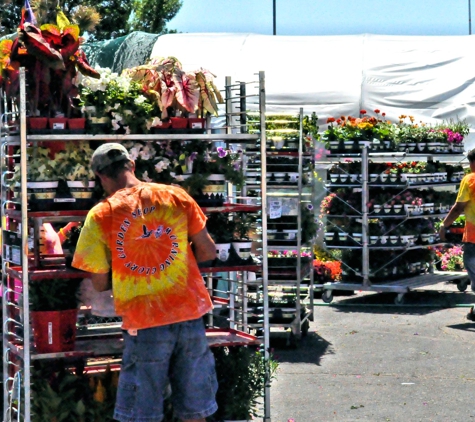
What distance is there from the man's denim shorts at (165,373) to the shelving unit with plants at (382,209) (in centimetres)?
783

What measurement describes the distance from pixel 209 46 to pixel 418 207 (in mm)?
8836

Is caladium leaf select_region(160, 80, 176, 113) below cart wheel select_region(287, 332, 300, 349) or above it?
above

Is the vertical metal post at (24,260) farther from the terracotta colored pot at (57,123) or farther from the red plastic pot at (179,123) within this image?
the red plastic pot at (179,123)

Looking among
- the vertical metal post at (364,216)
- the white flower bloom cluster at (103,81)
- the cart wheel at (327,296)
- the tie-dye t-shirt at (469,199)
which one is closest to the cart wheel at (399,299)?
the vertical metal post at (364,216)

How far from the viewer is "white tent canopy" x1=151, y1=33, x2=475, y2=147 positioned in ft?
64.4

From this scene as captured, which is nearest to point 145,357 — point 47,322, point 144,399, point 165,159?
point 144,399

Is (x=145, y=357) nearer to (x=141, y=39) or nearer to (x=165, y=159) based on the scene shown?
(x=165, y=159)

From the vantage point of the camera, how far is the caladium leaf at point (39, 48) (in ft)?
19.2

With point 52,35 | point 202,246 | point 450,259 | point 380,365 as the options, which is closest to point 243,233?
point 202,246

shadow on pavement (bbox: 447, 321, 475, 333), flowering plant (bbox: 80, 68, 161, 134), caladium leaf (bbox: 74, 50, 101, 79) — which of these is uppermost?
caladium leaf (bbox: 74, 50, 101, 79)

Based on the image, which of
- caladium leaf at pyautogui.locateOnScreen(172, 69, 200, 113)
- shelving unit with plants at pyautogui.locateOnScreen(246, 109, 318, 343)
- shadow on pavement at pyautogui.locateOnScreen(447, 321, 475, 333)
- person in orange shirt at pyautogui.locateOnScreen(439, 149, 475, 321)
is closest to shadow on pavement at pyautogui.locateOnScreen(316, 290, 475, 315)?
shadow on pavement at pyautogui.locateOnScreen(447, 321, 475, 333)

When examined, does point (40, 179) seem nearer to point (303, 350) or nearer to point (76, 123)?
point (76, 123)

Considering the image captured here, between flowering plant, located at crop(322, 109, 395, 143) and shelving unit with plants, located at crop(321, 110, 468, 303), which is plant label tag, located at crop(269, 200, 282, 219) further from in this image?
flowering plant, located at crop(322, 109, 395, 143)

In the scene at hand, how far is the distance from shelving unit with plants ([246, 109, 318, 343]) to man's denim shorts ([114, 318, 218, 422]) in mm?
4737
